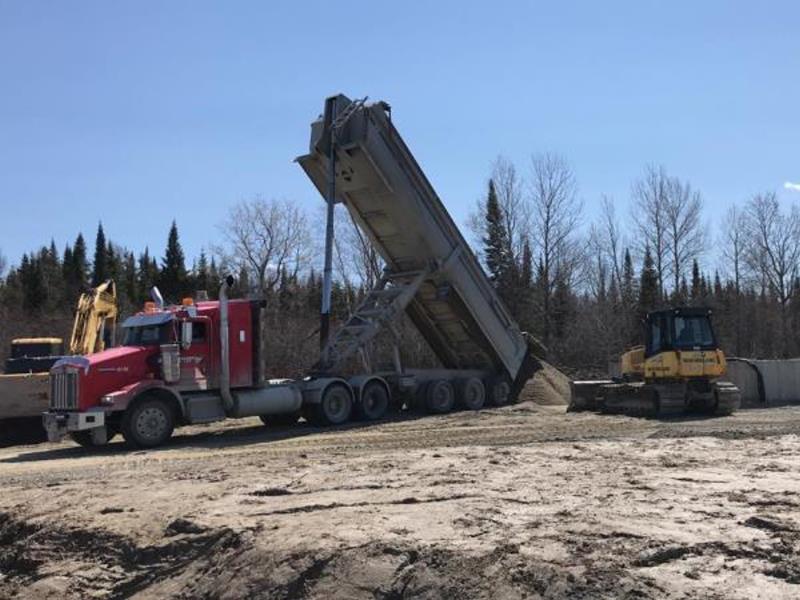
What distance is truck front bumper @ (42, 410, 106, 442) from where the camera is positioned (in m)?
15.0

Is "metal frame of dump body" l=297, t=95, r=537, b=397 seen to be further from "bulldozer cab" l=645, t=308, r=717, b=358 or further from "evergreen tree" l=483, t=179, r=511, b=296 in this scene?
"evergreen tree" l=483, t=179, r=511, b=296

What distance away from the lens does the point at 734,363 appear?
86.4ft

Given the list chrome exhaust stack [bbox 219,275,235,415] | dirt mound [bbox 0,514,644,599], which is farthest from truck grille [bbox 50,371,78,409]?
dirt mound [bbox 0,514,644,599]

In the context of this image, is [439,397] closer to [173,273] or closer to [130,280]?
[173,273]

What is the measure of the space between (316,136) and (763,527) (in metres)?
14.7

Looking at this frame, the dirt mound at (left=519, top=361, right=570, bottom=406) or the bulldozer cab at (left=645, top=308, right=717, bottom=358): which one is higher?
the bulldozer cab at (left=645, top=308, right=717, bottom=358)

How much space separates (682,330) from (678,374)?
1143mm

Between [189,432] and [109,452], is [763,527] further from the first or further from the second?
[189,432]

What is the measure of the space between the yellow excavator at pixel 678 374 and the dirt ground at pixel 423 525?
6.92 meters

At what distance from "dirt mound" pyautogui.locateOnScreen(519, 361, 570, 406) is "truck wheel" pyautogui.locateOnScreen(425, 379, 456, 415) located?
8.99ft

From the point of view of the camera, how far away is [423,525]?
6.80m

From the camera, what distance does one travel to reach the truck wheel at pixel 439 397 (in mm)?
21328

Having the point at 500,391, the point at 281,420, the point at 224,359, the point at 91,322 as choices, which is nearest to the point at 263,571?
the point at 224,359

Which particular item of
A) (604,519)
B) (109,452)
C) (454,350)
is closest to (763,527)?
(604,519)
